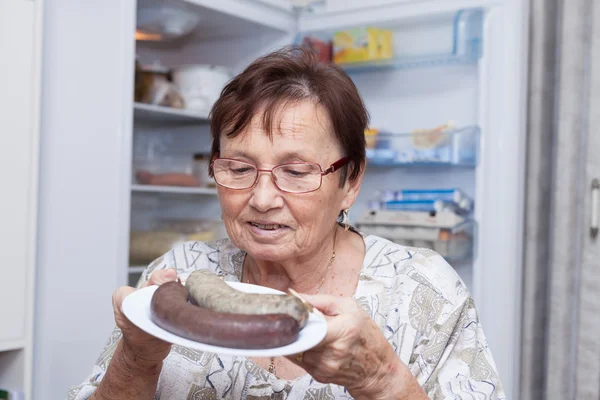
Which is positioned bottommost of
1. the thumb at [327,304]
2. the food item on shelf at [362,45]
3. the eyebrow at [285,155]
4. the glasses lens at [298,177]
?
the thumb at [327,304]

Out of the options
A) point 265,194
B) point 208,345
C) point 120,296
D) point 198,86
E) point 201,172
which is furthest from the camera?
point 201,172

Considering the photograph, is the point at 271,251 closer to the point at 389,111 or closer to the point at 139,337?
the point at 139,337

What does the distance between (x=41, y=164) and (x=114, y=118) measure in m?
0.27

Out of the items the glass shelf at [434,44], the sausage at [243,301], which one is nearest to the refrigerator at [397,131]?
the glass shelf at [434,44]

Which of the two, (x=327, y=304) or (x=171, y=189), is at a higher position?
(x=171, y=189)

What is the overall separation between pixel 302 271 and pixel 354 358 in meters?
0.45

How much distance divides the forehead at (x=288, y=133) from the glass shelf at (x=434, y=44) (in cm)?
117

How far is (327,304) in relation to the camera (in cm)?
98

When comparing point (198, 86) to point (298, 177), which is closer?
point (298, 177)

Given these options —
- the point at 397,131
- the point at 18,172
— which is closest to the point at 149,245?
the point at 18,172

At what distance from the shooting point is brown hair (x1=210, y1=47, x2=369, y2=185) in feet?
4.22

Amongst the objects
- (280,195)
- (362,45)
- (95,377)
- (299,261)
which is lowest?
(95,377)

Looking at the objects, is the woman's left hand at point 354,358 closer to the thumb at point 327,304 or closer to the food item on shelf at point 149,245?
the thumb at point 327,304

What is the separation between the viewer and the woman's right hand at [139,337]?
3.57ft
